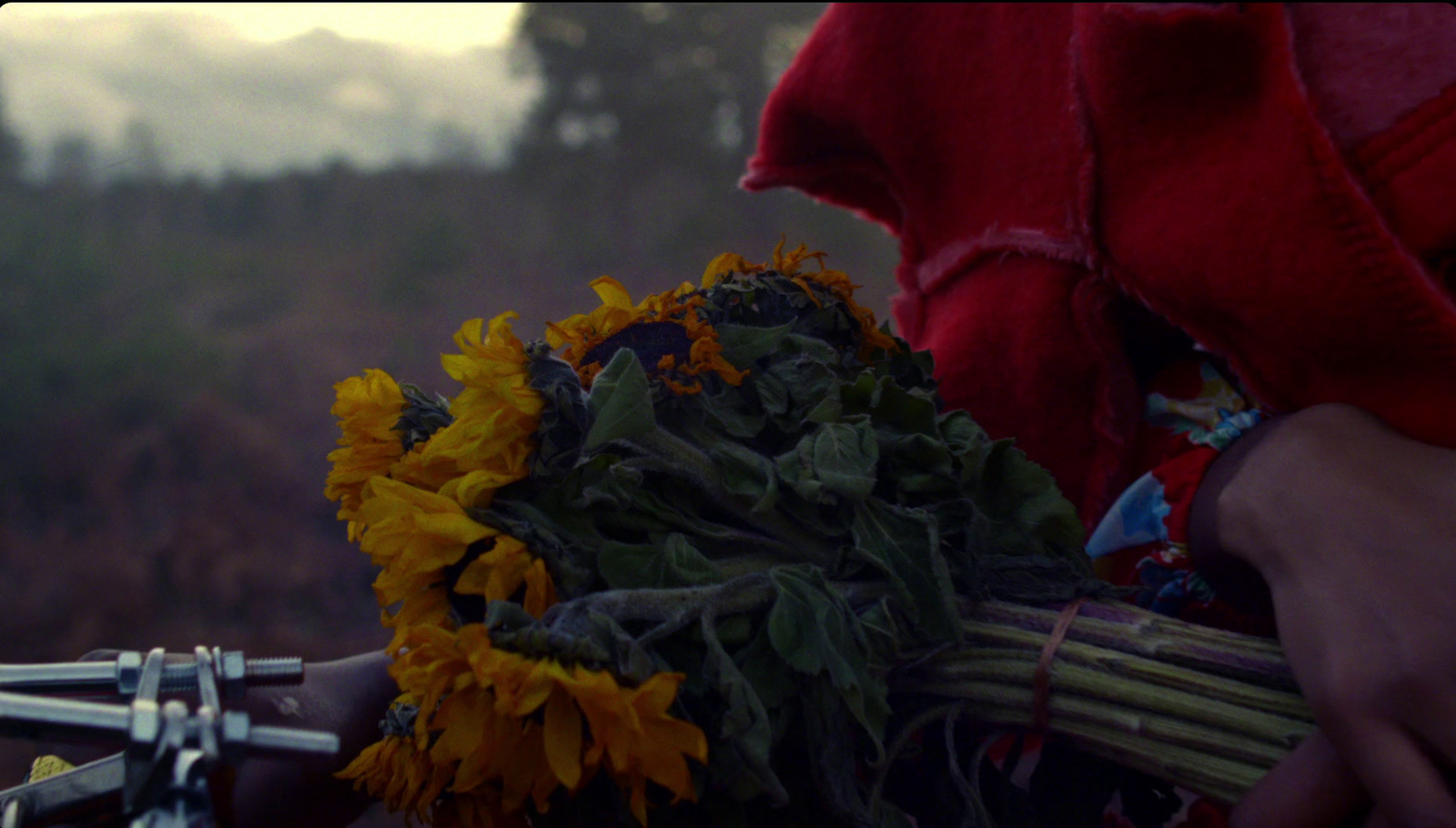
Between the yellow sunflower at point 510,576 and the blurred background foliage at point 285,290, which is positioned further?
the blurred background foliage at point 285,290

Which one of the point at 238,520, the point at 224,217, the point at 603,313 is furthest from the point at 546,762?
the point at 224,217

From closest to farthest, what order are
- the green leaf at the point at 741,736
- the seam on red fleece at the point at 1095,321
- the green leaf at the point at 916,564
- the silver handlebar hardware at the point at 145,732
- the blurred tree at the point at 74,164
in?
the silver handlebar hardware at the point at 145,732 → the green leaf at the point at 741,736 → the green leaf at the point at 916,564 → the seam on red fleece at the point at 1095,321 → the blurred tree at the point at 74,164

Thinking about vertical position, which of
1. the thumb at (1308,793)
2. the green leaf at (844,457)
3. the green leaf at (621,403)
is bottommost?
the thumb at (1308,793)

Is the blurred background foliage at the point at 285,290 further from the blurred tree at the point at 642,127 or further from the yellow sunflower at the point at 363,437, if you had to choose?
the yellow sunflower at the point at 363,437

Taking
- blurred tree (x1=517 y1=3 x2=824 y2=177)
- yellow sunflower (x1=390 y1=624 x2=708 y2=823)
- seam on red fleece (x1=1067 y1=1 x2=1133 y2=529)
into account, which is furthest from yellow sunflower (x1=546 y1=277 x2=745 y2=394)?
blurred tree (x1=517 y1=3 x2=824 y2=177)

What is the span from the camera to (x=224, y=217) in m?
8.87

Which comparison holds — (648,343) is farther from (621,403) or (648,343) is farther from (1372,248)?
(1372,248)

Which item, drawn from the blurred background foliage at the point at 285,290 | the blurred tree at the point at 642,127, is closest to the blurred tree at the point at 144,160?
the blurred background foliage at the point at 285,290

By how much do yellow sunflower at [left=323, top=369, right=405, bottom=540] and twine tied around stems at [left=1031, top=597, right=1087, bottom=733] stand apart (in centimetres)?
54

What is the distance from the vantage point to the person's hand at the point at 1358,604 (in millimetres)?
610

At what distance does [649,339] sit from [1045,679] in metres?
0.41

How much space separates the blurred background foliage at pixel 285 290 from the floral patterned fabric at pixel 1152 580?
127 centimetres

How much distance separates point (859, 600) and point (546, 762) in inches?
10.0

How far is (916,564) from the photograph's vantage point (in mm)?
724
